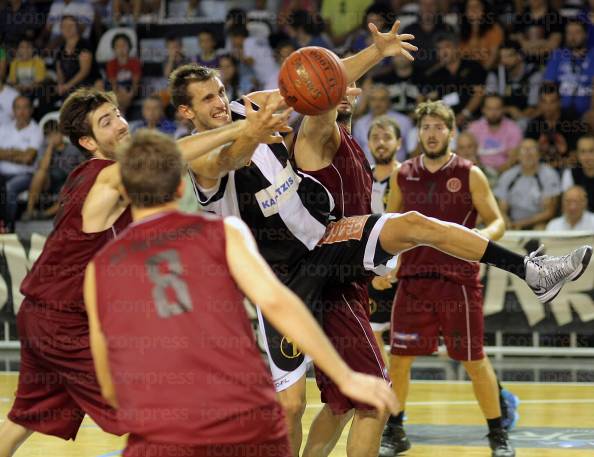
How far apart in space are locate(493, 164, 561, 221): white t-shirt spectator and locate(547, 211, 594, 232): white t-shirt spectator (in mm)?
409

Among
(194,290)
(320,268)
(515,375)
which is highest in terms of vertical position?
(194,290)

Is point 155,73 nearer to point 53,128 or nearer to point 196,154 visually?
point 53,128

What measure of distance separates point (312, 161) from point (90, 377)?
1586 millimetres

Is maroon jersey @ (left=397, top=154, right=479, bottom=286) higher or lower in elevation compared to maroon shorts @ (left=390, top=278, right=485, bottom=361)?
higher

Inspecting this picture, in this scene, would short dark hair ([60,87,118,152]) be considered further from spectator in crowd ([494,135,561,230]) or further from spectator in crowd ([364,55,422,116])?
spectator in crowd ([364,55,422,116])

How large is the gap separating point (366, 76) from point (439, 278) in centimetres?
582

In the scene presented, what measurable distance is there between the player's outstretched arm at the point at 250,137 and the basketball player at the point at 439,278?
2567 millimetres

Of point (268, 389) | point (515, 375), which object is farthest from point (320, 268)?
point (515, 375)

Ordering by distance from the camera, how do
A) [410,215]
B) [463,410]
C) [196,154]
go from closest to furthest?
[196,154] < [410,215] < [463,410]

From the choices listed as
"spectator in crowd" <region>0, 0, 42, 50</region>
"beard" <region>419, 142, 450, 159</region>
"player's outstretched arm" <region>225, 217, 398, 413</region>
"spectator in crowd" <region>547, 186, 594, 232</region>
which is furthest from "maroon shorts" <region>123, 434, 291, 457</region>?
"spectator in crowd" <region>0, 0, 42, 50</region>

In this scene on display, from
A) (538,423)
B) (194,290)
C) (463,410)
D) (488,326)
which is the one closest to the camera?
(194,290)

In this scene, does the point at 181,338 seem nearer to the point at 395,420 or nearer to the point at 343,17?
the point at 395,420

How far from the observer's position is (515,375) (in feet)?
31.7

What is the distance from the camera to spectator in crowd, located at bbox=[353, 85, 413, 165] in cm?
1201
